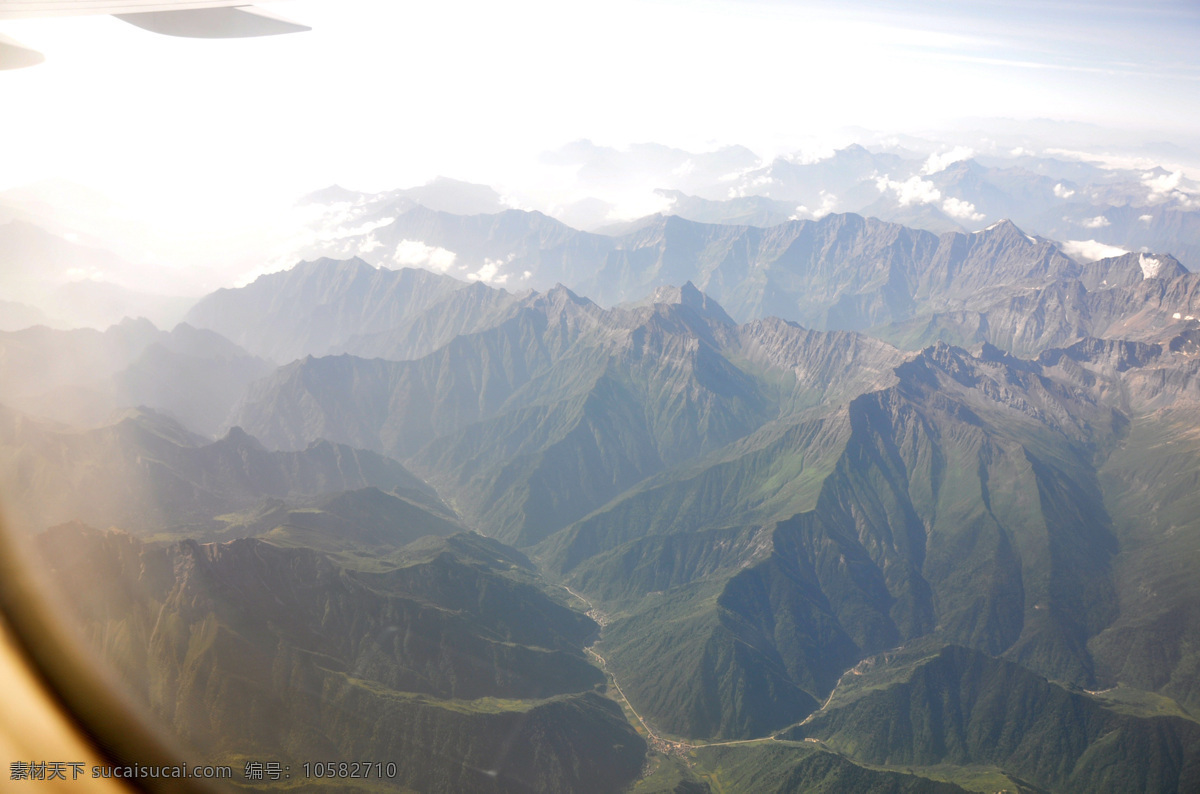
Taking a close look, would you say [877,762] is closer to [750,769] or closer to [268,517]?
[750,769]

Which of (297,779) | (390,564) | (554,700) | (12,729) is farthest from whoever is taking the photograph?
(390,564)

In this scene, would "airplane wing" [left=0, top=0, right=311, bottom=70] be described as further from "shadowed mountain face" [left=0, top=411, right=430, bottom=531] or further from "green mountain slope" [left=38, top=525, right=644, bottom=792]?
"shadowed mountain face" [left=0, top=411, right=430, bottom=531]

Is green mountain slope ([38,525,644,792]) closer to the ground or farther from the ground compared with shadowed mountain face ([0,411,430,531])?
farther from the ground

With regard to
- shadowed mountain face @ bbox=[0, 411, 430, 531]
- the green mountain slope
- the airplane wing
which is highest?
the airplane wing

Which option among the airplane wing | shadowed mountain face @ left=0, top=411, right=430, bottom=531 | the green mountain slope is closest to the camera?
the airplane wing

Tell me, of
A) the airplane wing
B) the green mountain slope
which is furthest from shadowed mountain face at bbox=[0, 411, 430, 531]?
the airplane wing

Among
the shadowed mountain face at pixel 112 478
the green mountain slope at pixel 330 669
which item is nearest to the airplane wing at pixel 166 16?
the green mountain slope at pixel 330 669

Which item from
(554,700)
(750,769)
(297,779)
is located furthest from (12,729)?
(750,769)

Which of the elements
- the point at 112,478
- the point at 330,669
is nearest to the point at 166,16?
the point at 330,669

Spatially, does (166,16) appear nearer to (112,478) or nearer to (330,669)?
(330,669)
